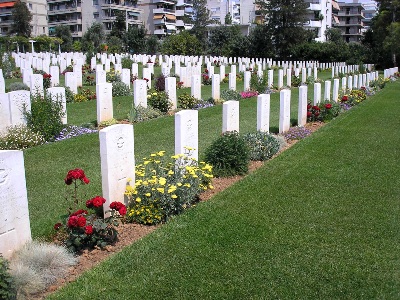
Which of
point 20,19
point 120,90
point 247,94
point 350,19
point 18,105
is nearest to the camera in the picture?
point 18,105

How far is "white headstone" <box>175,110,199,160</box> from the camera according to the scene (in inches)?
273

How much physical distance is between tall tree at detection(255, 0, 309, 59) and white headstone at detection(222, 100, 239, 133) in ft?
164

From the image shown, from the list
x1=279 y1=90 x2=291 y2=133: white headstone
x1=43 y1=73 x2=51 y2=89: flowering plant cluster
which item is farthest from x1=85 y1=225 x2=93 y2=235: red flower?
x1=43 y1=73 x2=51 y2=89: flowering plant cluster

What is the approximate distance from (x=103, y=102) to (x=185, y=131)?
19.4 feet

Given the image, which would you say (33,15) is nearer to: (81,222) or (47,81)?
A: (47,81)

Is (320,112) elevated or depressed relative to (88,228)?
elevated

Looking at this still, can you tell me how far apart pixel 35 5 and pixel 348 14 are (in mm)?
63860

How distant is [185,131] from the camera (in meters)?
7.09

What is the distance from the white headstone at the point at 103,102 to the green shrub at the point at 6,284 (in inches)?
342

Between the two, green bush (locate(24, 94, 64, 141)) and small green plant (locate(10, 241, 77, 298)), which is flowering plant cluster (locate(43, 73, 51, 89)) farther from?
small green plant (locate(10, 241, 77, 298))

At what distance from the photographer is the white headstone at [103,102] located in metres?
12.3

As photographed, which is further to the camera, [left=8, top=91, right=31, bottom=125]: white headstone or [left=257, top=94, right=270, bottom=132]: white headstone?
[left=257, top=94, right=270, bottom=132]: white headstone

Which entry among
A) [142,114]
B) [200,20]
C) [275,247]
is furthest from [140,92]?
[200,20]

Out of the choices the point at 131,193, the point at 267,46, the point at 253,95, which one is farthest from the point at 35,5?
the point at 131,193
